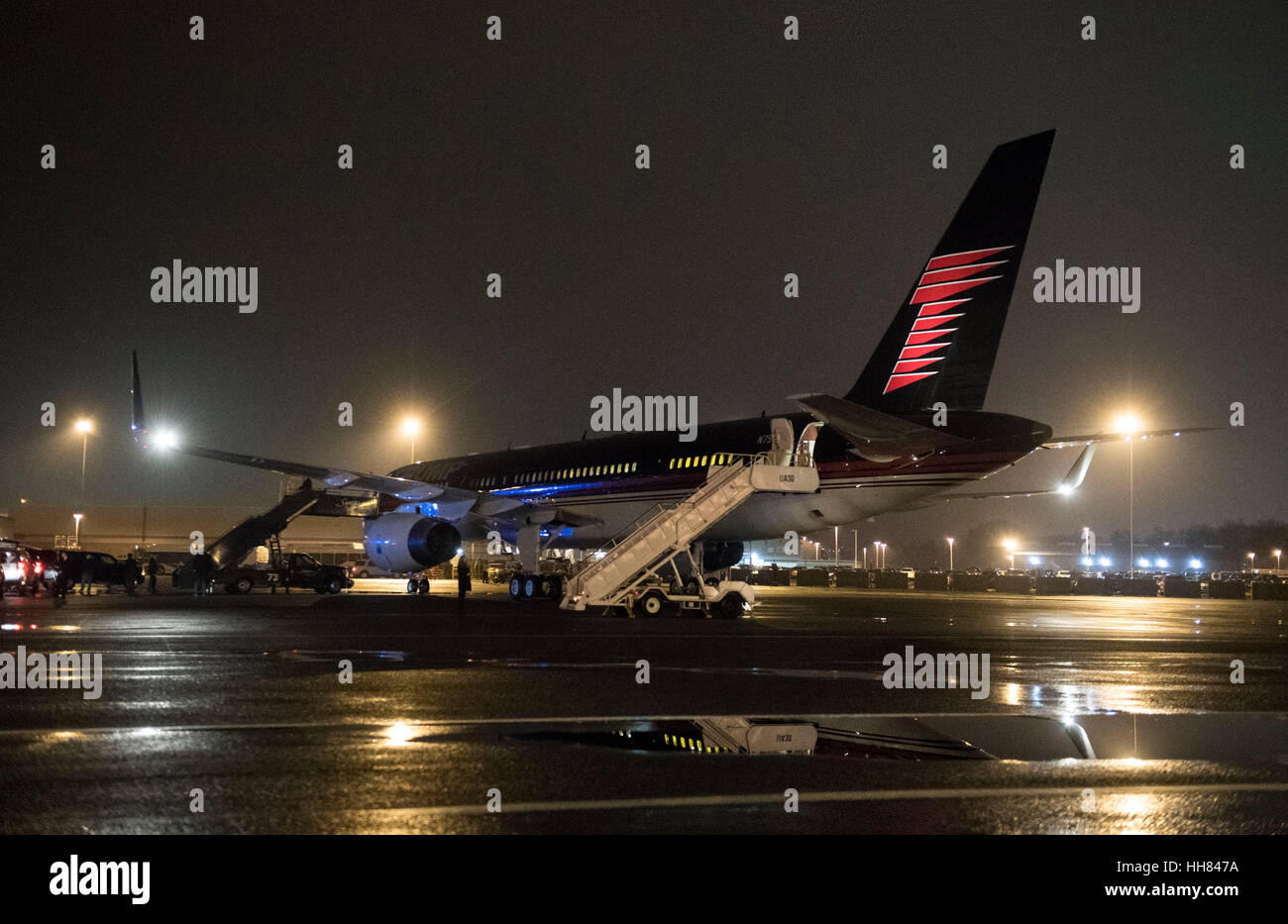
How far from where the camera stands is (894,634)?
24.0 meters

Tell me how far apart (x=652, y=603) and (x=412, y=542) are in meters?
10.4

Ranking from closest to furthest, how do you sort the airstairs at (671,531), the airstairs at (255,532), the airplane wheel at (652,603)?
1. the airstairs at (671,531)
2. the airplane wheel at (652,603)
3. the airstairs at (255,532)

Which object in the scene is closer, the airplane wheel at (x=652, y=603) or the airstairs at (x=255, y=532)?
the airplane wheel at (x=652, y=603)

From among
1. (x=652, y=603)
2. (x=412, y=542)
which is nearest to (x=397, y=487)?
(x=412, y=542)

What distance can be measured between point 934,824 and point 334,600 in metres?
34.6

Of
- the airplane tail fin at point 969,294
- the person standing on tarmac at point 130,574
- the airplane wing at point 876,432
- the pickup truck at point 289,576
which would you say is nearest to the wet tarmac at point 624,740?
the airplane wing at point 876,432

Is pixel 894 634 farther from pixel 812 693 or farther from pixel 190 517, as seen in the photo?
pixel 190 517

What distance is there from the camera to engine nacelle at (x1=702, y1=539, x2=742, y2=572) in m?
35.9

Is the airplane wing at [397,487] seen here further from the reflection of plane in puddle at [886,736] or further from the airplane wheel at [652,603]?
the reflection of plane in puddle at [886,736]

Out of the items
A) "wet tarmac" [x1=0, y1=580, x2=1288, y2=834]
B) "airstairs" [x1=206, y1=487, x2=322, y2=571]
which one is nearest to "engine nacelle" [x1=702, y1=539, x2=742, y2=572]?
"wet tarmac" [x1=0, y1=580, x2=1288, y2=834]

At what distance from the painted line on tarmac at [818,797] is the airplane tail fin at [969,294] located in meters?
23.1

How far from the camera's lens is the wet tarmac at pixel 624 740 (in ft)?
22.6

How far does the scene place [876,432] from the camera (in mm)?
28297

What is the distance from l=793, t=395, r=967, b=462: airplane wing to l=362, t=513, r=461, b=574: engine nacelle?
13.6 metres
